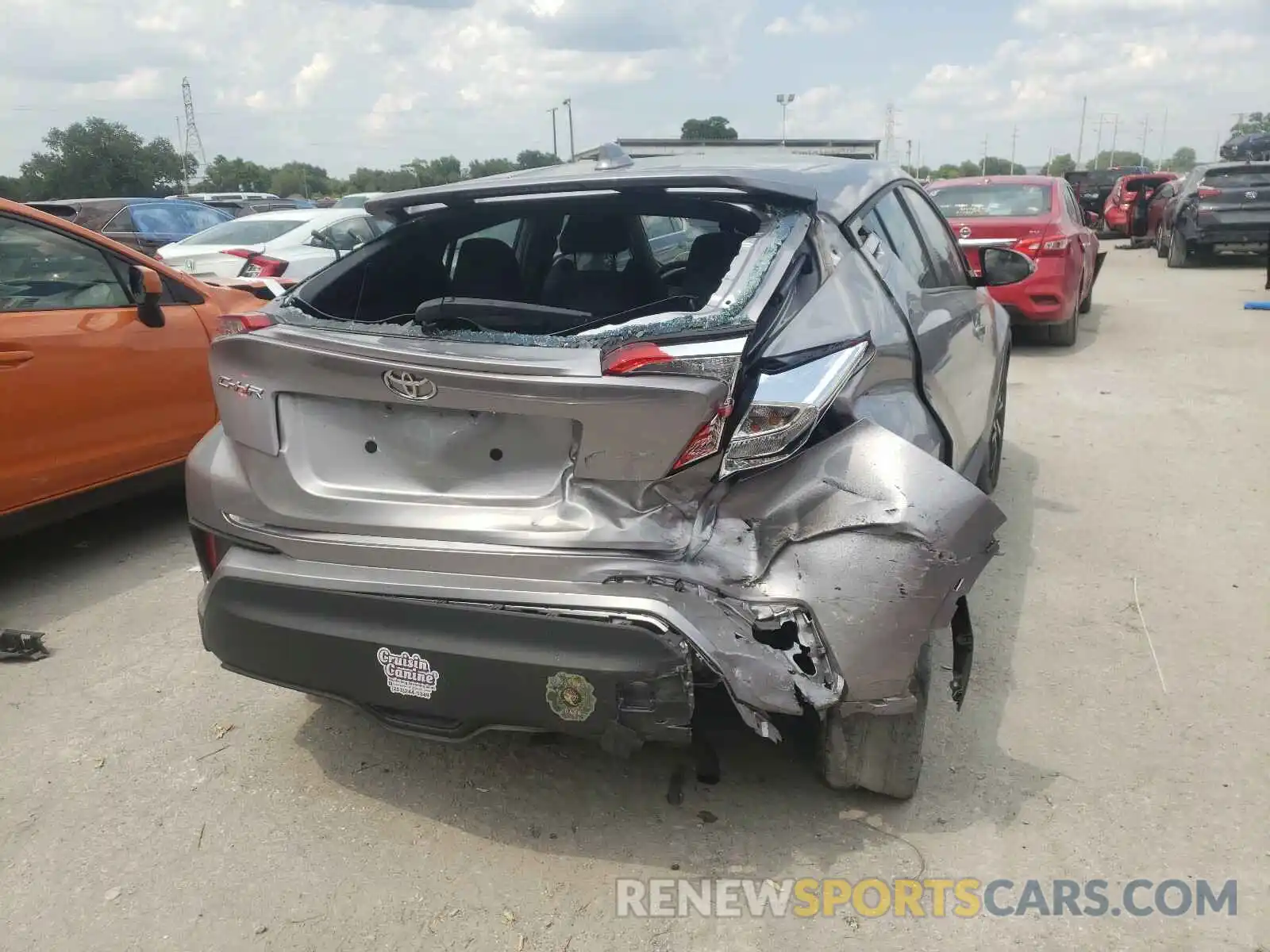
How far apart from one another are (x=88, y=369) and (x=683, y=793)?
315 centimetres

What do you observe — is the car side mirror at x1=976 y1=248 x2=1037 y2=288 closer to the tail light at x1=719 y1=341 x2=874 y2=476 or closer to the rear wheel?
the tail light at x1=719 y1=341 x2=874 y2=476

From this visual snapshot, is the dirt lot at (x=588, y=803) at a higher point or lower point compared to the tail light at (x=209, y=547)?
lower

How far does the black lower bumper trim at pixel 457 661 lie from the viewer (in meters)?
2.18

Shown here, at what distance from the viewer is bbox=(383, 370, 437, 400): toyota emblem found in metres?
2.35

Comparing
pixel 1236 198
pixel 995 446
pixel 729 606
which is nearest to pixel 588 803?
pixel 729 606

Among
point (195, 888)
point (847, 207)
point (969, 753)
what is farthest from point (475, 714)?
point (847, 207)

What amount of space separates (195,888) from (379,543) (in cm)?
95

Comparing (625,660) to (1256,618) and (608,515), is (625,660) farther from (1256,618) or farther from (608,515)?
(1256,618)

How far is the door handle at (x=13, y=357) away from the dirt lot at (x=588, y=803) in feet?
3.25

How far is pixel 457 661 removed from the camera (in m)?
2.30

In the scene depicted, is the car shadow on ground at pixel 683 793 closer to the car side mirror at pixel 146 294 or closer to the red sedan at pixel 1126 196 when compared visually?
the car side mirror at pixel 146 294

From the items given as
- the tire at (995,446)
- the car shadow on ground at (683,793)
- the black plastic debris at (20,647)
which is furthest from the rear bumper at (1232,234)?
the black plastic debris at (20,647)

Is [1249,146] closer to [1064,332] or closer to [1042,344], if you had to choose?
[1042,344]

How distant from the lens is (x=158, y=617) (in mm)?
4031
